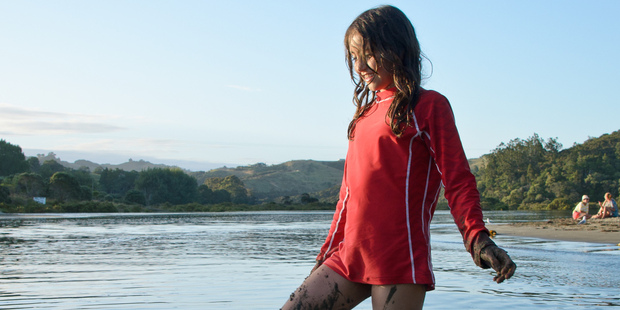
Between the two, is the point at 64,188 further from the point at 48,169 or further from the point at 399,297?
the point at 399,297

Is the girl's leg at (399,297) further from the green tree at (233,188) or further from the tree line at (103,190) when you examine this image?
the green tree at (233,188)

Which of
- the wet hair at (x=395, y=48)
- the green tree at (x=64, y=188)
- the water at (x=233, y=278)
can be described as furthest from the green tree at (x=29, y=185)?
the wet hair at (x=395, y=48)

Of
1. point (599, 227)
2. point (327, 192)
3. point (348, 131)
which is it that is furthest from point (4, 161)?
point (348, 131)

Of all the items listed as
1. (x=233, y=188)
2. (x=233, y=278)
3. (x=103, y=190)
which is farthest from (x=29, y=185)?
(x=233, y=278)

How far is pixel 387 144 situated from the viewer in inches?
83.7

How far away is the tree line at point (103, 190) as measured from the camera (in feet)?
166

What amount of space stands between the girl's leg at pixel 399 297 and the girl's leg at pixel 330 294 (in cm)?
13

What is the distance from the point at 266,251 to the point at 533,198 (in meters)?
72.5

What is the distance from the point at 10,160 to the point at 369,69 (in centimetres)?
7991

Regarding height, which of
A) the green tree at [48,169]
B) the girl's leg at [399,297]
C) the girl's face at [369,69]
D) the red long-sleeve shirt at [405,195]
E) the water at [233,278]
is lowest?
the water at [233,278]

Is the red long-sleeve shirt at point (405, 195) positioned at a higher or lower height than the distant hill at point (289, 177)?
lower

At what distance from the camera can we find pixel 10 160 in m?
73.1

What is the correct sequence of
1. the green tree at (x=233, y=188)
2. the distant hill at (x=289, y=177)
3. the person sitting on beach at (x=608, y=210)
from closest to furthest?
the person sitting on beach at (x=608, y=210) < the green tree at (x=233, y=188) < the distant hill at (x=289, y=177)

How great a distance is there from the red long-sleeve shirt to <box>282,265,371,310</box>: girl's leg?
0.13 feet
